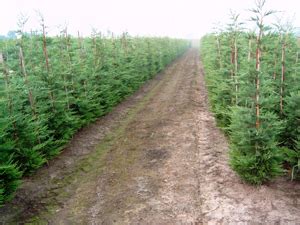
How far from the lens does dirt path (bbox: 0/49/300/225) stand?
5191mm

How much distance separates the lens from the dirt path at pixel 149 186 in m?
5.19

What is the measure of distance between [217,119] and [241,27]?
2.97 m

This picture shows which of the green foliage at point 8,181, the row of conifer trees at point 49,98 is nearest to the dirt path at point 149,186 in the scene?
the green foliage at point 8,181

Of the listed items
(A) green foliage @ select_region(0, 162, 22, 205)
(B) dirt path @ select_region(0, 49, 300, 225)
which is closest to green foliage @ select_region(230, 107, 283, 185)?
(B) dirt path @ select_region(0, 49, 300, 225)

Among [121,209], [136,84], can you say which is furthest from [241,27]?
[136,84]

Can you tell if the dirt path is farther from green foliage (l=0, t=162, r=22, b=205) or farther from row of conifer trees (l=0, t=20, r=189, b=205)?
row of conifer trees (l=0, t=20, r=189, b=205)

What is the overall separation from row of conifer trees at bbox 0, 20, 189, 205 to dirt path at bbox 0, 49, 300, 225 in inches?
20.9

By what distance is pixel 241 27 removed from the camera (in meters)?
8.73

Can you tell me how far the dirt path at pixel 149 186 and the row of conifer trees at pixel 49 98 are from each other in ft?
1.74

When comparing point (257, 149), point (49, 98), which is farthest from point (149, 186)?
point (49, 98)

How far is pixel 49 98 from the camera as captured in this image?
26.5ft

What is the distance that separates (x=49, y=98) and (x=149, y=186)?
3924 mm

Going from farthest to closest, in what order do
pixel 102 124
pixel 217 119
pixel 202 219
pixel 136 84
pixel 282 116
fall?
pixel 136 84 → pixel 102 124 → pixel 217 119 → pixel 282 116 → pixel 202 219

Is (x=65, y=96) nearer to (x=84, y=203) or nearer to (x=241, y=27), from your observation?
(x=84, y=203)
